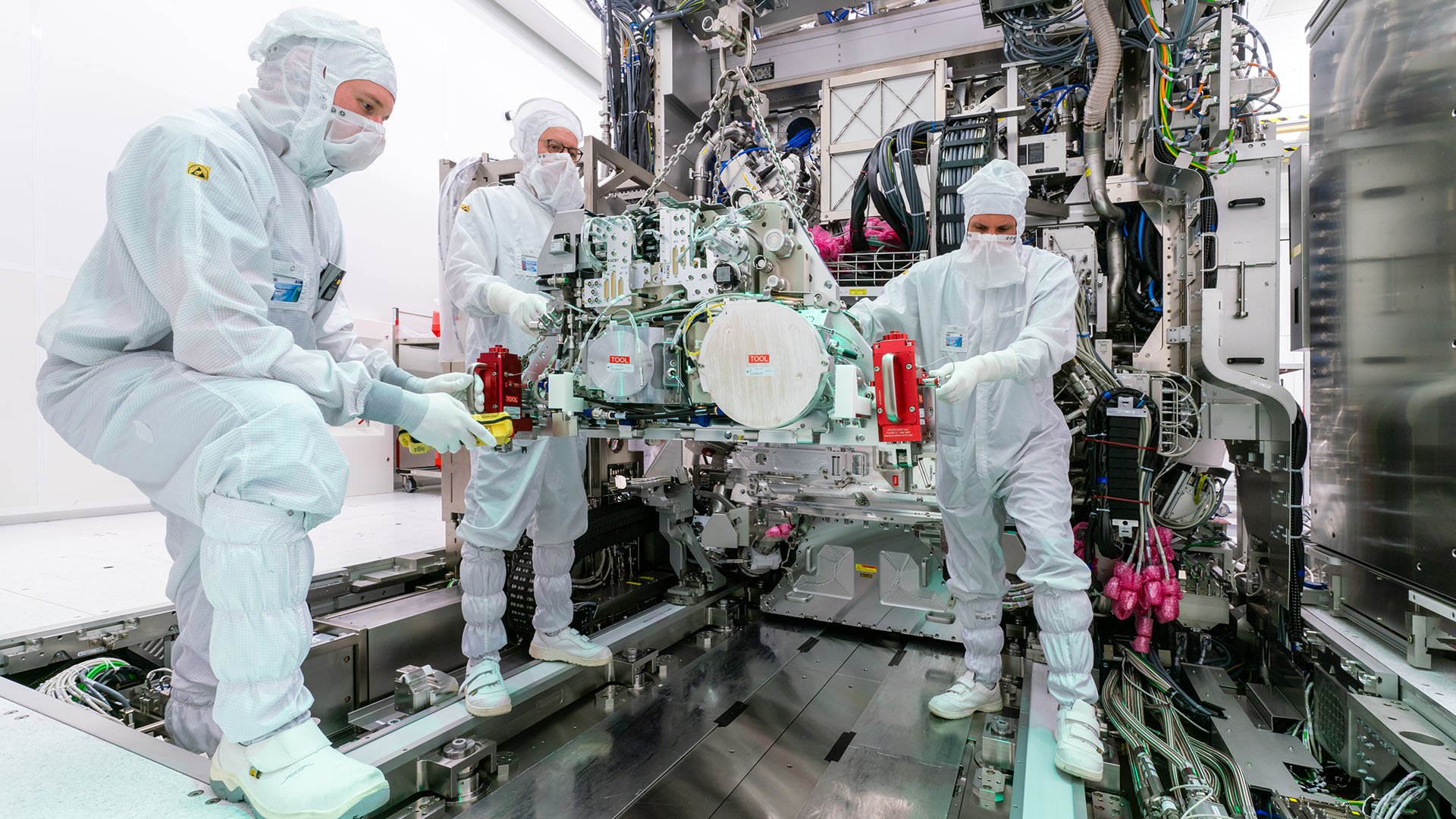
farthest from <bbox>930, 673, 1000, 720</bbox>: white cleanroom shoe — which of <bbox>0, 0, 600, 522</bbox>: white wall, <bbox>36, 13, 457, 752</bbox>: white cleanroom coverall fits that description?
<bbox>0, 0, 600, 522</bbox>: white wall

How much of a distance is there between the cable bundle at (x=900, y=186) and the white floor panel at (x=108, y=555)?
347 cm

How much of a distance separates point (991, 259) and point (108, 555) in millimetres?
5150

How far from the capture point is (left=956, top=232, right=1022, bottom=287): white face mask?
2.59 metres

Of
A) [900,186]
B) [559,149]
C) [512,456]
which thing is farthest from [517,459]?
[900,186]

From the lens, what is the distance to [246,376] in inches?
63.7

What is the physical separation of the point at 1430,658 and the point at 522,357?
3.34 m

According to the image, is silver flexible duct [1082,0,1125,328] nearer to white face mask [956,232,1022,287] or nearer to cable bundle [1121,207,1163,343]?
cable bundle [1121,207,1163,343]

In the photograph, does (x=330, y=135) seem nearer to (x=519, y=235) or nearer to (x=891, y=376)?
(x=519, y=235)

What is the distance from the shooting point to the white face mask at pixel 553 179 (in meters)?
2.83

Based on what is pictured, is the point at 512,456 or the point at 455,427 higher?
the point at 455,427

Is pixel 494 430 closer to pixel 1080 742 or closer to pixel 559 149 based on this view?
pixel 559 149

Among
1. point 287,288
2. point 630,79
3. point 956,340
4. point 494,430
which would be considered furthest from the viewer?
point 630,79

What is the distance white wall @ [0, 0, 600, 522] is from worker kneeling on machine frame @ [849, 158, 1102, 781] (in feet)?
20.4

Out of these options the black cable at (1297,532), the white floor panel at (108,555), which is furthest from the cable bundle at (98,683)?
the black cable at (1297,532)
